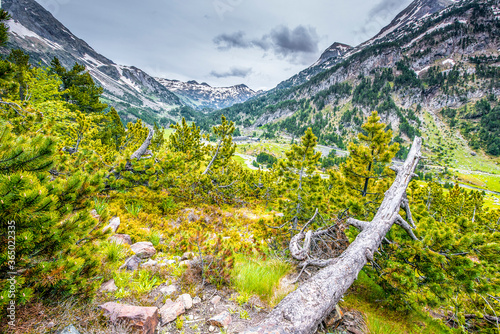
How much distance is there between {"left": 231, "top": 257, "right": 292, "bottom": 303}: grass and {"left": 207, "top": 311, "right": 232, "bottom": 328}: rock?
0.59 m

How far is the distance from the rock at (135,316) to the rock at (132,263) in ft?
4.78

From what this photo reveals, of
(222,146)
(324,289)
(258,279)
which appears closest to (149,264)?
(258,279)

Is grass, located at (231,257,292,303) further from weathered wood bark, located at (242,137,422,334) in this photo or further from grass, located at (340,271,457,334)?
grass, located at (340,271,457,334)

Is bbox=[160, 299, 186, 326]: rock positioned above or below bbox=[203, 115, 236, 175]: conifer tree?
below

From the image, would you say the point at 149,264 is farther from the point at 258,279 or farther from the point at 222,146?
the point at 222,146

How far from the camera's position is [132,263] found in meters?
4.19

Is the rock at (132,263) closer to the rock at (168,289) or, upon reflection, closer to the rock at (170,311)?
the rock at (168,289)

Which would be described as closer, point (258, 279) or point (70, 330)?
point (70, 330)

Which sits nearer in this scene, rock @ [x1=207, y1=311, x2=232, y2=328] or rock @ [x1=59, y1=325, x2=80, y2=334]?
rock @ [x1=59, y1=325, x2=80, y2=334]

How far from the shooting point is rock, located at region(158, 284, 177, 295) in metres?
3.45

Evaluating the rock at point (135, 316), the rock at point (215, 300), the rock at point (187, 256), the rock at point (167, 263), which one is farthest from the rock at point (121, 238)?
the rock at point (215, 300)


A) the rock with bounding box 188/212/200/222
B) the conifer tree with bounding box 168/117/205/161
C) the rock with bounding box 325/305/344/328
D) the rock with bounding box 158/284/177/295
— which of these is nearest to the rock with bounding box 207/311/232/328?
the rock with bounding box 158/284/177/295

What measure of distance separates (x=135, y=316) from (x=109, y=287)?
128 centimetres

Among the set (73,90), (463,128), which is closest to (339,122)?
(463,128)
